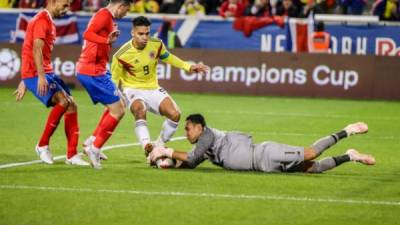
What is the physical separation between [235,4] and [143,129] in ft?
54.9

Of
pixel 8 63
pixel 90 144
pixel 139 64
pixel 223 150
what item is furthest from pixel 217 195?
pixel 8 63

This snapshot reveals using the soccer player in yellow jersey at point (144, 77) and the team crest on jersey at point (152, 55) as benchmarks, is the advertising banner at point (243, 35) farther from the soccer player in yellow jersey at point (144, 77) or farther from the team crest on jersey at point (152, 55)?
the team crest on jersey at point (152, 55)

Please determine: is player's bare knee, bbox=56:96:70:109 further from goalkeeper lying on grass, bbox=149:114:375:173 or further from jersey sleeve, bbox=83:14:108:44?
goalkeeper lying on grass, bbox=149:114:375:173

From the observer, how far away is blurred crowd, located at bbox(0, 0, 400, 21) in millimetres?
29359

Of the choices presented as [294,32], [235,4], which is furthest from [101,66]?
[235,4]

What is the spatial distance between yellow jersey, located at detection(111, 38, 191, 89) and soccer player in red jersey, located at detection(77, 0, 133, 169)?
0.51m

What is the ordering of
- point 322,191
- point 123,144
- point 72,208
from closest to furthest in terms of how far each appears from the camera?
1. point 72,208
2. point 322,191
3. point 123,144

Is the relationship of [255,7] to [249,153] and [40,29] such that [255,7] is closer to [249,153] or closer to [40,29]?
[40,29]

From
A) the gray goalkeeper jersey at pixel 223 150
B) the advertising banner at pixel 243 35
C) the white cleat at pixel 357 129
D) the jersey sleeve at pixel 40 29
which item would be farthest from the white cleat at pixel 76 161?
the advertising banner at pixel 243 35

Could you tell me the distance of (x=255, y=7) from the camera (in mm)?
29812

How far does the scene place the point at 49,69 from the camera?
1320 cm

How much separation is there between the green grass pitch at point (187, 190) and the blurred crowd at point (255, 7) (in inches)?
462

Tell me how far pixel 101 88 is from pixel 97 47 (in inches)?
22.0

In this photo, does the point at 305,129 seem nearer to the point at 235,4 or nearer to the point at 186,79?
the point at 186,79
